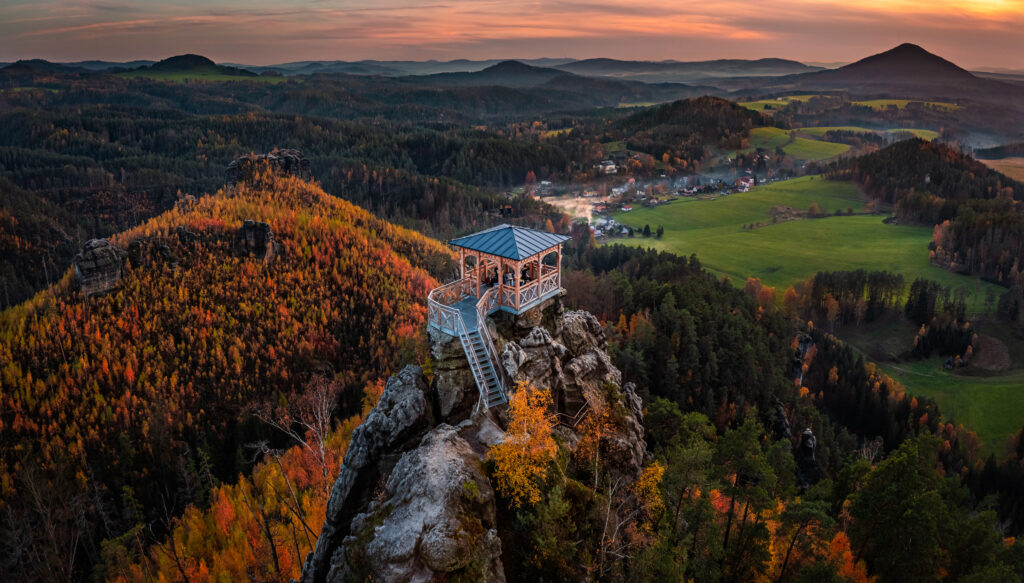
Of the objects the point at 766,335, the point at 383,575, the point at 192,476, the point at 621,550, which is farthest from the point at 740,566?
the point at 766,335

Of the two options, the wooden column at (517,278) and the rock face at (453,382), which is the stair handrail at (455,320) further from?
the wooden column at (517,278)

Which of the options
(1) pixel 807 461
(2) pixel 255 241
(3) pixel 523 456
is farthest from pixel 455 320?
(2) pixel 255 241

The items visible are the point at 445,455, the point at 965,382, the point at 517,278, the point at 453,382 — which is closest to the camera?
the point at 445,455

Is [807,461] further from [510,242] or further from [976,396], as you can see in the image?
[510,242]

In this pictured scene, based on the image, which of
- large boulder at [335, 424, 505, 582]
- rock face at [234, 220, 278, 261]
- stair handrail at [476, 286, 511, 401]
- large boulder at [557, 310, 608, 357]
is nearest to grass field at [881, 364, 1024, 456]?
large boulder at [557, 310, 608, 357]

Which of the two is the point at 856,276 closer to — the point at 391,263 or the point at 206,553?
the point at 391,263

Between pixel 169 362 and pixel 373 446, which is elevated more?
pixel 373 446
